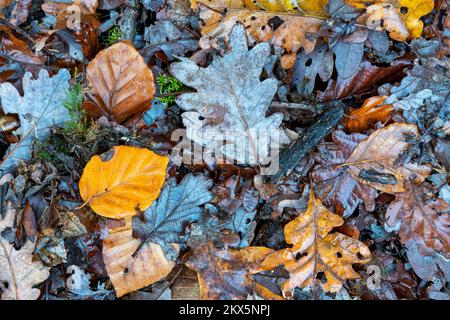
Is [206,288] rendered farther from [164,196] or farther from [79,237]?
[79,237]

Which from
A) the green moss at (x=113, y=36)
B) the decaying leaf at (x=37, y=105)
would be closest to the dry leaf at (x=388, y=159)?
the green moss at (x=113, y=36)

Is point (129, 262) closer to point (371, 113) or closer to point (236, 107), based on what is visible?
point (236, 107)

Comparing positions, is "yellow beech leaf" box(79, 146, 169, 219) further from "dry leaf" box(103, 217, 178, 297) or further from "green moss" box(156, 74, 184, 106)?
"green moss" box(156, 74, 184, 106)

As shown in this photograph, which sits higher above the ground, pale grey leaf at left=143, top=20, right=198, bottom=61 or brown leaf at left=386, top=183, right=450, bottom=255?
pale grey leaf at left=143, top=20, right=198, bottom=61

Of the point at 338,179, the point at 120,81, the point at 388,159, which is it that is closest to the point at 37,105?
the point at 120,81

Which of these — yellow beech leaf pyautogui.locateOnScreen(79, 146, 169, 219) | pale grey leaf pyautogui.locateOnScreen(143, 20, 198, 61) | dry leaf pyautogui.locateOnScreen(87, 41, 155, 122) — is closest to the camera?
yellow beech leaf pyautogui.locateOnScreen(79, 146, 169, 219)

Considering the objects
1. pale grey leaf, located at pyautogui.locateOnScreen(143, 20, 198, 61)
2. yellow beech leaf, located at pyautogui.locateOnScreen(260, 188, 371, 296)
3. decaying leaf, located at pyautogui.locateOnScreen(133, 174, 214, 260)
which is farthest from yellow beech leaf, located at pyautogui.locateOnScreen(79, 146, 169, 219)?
yellow beech leaf, located at pyautogui.locateOnScreen(260, 188, 371, 296)
